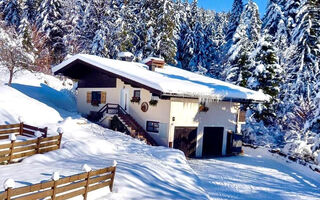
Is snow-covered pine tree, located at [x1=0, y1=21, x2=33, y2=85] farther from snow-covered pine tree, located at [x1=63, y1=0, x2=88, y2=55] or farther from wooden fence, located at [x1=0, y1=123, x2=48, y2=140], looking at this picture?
snow-covered pine tree, located at [x1=63, y1=0, x2=88, y2=55]

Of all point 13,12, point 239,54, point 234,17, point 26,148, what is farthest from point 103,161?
point 234,17

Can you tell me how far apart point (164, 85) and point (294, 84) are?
17596 mm

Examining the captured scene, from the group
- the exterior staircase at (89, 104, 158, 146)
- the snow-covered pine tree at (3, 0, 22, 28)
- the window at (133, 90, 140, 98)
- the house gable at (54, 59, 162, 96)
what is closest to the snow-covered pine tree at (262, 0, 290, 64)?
the window at (133, 90, 140, 98)

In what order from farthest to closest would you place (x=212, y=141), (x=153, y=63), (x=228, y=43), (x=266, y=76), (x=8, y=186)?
(x=228, y=43), (x=266, y=76), (x=153, y=63), (x=212, y=141), (x=8, y=186)

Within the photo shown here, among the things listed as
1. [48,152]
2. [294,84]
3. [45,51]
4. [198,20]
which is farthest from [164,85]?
[198,20]

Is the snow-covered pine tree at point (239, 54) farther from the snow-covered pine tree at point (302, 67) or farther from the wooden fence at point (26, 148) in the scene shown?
the wooden fence at point (26, 148)

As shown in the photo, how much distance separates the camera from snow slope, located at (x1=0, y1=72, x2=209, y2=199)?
9.35 meters

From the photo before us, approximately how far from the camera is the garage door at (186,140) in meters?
18.5

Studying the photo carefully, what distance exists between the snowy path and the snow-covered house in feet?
5.89

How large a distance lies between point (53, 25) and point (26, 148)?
107 ft

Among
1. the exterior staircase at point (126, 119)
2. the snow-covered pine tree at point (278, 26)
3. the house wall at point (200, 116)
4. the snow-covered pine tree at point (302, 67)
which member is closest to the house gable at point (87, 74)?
the exterior staircase at point (126, 119)

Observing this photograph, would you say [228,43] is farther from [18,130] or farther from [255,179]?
[18,130]

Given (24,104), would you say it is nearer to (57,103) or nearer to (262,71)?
(57,103)

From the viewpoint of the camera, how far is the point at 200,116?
63.8 feet
